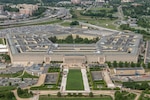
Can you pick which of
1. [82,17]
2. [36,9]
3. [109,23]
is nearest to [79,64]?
[109,23]

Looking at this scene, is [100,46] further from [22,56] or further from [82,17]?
[82,17]

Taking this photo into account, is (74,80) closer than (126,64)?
Yes

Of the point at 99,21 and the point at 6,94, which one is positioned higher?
the point at 99,21

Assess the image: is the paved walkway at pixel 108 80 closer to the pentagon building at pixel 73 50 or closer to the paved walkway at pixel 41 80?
the pentagon building at pixel 73 50

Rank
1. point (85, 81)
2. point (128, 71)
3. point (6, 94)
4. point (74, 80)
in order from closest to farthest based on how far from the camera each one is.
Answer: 1. point (6, 94)
2. point (85, 81)
3. point (74, 80)
4. point (128, 71)

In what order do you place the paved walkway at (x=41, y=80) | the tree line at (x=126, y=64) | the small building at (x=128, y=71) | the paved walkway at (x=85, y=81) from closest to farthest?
the paved walkway at (x=85, y=81) < the paved walkway at (x=41, y=80) < the small building at (x=128, y=71) < the tree line at (x=126, y=64)

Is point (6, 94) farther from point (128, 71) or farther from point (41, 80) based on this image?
point (128, 71)

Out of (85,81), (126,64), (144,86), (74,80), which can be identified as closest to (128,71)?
(126,64)

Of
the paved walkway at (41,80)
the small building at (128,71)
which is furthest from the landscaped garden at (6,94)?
the small building at (128,71)
